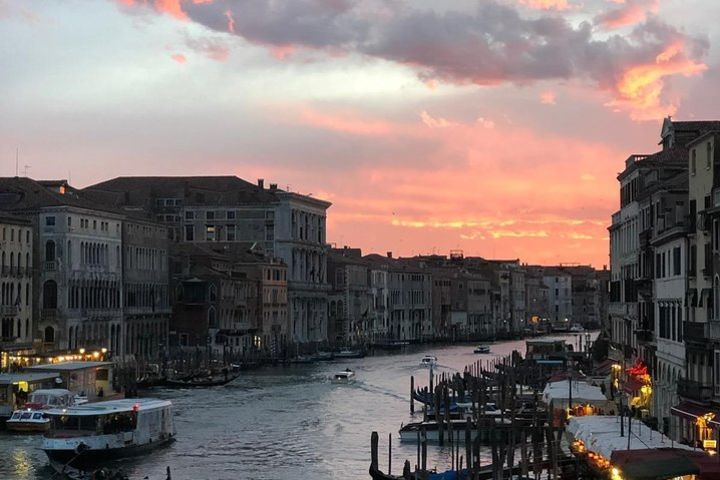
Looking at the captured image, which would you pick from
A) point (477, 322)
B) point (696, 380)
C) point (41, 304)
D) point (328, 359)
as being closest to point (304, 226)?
point (328, 359)

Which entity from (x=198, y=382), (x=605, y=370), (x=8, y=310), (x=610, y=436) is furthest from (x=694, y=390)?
(x=198, y=382)

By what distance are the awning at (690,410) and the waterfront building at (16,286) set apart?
30258 mm

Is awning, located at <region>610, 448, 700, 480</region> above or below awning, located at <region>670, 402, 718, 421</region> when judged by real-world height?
below

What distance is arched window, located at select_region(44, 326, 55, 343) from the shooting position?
56.3 metres

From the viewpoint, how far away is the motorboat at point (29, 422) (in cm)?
3662

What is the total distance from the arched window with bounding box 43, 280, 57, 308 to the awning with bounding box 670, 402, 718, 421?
35790mm

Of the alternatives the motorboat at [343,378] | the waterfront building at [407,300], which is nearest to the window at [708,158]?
the motorboat at [343,378]

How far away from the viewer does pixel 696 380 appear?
25.6m

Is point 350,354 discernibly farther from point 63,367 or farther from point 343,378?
point 63,367

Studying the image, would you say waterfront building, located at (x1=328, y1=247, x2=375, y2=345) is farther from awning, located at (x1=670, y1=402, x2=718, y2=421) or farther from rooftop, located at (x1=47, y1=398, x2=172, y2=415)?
awning, located at (x1=670, y1=402, x2=718, y2=421)

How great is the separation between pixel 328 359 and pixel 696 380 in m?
54.9

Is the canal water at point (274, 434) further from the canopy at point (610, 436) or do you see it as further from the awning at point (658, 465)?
the awning at point (658, 465)

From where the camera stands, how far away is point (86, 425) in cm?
3219

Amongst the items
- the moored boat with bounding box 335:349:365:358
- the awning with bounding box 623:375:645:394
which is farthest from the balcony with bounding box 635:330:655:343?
the moored boat with bounding box 335:349:365:358
